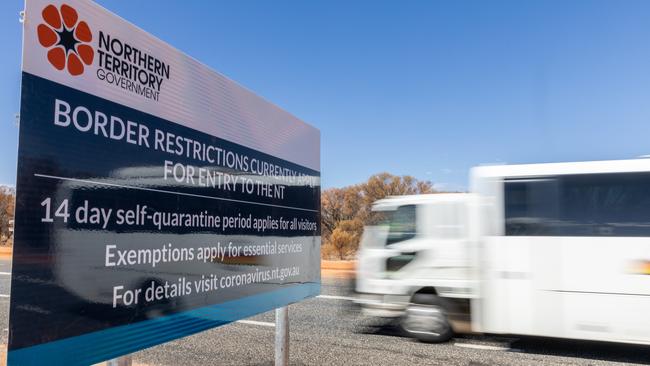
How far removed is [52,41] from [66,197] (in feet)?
2.48

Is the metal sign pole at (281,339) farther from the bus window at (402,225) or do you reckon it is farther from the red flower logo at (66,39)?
the bus window at (402,225)

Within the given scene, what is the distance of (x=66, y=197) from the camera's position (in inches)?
92.1

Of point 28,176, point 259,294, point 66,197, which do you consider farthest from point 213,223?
point 28,176

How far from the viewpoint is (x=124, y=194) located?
2727mm

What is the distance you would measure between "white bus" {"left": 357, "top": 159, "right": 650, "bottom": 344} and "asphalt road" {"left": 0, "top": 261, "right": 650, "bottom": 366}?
1.23 ft

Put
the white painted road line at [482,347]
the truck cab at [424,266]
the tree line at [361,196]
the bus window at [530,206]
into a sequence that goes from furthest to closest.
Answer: the tree line at [361,196], the truck cab at [424,266], the white painted road line at [482,347], the bus window at [530,206]

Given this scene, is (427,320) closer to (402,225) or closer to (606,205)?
(402,225)

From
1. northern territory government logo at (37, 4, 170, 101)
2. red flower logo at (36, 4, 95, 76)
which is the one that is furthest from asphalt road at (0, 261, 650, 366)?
red flower logo at (36, 4, 95, 76)

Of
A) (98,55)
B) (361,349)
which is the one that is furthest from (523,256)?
(98,55)

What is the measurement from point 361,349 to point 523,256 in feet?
9.30

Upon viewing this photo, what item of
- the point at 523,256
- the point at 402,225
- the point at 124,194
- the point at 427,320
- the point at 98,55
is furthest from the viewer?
the point at 402,225

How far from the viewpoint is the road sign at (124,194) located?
7.27 feet

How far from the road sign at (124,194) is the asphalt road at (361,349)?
2883mm

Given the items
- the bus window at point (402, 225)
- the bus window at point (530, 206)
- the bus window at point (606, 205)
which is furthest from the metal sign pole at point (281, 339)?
the bus window at point (606, 205)
